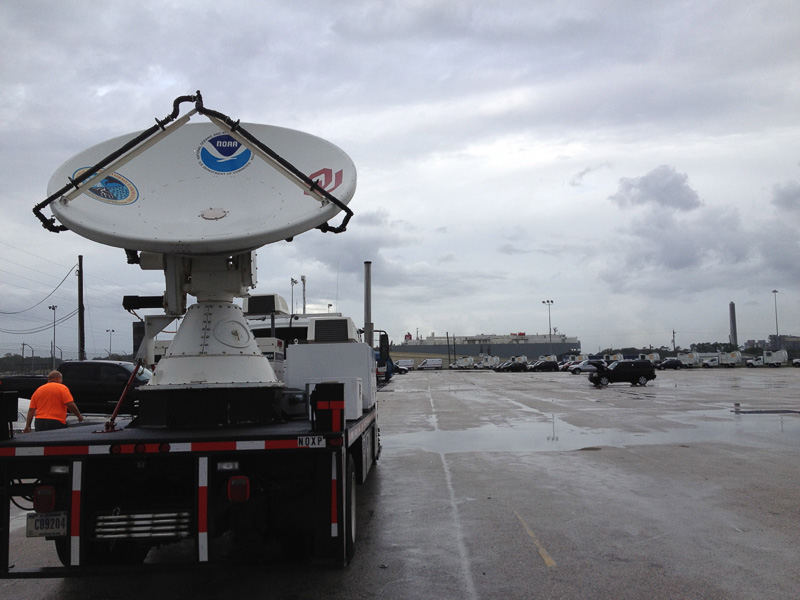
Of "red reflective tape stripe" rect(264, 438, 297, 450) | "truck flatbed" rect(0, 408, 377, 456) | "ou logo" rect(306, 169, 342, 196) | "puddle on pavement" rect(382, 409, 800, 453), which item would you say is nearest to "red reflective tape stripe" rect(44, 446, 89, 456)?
"truck flatbed" rect(0, 408, 377, 456)

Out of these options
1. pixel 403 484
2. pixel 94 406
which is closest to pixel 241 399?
pixel 403 484

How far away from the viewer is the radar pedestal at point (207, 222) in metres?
6.18

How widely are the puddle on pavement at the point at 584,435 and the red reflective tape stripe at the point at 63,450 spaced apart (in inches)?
351

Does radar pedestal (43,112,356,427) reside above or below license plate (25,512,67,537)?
above

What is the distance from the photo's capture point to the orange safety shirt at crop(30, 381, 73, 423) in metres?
9.80

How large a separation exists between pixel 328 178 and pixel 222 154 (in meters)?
1.42

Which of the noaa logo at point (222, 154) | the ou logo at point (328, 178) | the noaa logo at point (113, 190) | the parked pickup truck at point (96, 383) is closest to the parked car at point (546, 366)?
the parked pickup truck at point (96, 383)

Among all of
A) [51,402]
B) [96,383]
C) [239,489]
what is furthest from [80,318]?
[239,489]

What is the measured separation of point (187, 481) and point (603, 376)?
38180 millimetres

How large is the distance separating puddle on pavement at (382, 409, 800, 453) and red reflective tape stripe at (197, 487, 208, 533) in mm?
8581

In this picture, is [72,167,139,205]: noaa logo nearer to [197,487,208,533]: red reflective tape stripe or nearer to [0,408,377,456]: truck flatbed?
[0,408,377,456]: truck flatbed

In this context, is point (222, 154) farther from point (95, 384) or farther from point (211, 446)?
point (95, 384)

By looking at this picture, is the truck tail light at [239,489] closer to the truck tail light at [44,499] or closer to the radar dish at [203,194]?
the truck tail light at [44,499]

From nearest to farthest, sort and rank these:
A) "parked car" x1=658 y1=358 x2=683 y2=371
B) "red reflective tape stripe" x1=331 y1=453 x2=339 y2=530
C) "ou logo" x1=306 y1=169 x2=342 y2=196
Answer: "red reflective tape stripe" x1=331 y1=453 x2=339 y2=530 < "ou logo" x1=306 y1=169 x2=342 y2=196 < "parked car" x1=658 y1=358 x2=683 y2=371
